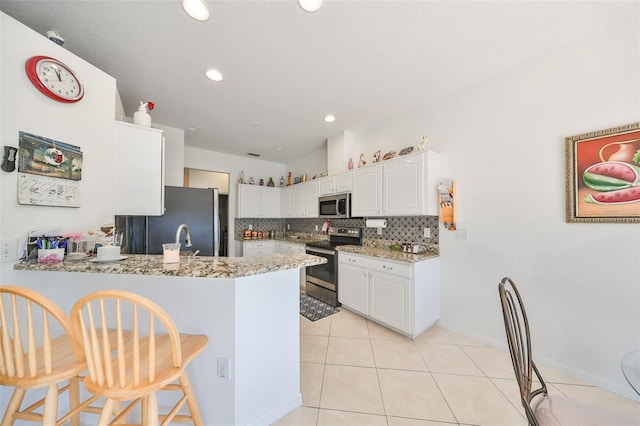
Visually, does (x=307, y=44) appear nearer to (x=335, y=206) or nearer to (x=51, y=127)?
(x=51, y=127)

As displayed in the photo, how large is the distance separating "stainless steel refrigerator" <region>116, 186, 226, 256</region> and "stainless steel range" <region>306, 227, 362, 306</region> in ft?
5.01

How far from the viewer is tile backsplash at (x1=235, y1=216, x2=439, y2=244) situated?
2.88 meters

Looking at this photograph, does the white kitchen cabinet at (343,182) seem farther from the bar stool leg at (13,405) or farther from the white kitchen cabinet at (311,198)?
the bar stool leg at (13,405)

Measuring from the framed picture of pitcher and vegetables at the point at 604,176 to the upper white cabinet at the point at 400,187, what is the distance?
1090mm

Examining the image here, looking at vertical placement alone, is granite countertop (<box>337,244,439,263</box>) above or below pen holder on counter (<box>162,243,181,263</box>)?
below

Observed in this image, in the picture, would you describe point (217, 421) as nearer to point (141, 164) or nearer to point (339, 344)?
point (339, 344)

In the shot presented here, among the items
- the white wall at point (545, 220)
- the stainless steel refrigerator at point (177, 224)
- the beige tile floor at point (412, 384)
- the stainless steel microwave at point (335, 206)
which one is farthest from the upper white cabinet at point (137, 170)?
the white wall at point (545, 220)

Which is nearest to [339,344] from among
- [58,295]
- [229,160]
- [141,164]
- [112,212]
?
[58,295]

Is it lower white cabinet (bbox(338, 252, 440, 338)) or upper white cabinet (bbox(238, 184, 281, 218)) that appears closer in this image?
lower white cabinet (bbox(338, 252, 440, 338))

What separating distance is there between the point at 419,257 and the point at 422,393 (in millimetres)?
1238

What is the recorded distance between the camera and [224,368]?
1276 mm

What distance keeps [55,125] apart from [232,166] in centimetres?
341

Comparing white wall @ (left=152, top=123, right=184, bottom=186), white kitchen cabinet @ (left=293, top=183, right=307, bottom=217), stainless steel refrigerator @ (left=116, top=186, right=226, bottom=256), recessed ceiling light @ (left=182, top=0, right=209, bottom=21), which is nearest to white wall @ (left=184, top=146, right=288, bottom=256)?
white wall @ (left=152, top=123, right=184, bottom=186)

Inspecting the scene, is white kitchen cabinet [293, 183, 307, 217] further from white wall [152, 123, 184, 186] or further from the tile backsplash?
white wall [152, 123, 184, 186]
